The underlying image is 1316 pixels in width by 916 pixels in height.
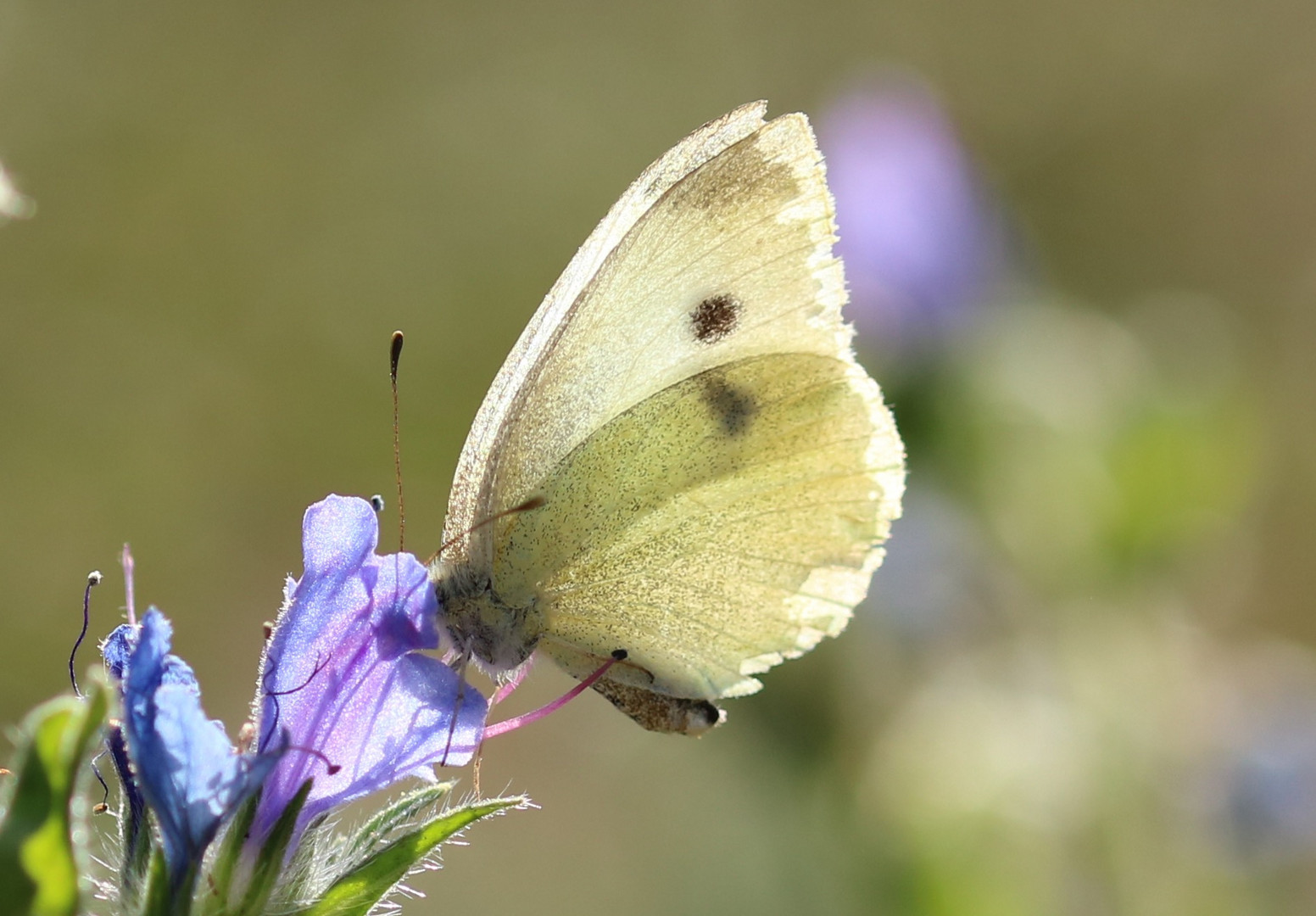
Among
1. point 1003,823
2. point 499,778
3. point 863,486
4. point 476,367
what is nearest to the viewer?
point 863,486

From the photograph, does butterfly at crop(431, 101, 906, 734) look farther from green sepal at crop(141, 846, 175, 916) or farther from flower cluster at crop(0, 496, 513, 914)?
green sepal at crop(141, 846, 175, 916)

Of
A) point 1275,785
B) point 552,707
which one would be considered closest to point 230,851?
point 552,707

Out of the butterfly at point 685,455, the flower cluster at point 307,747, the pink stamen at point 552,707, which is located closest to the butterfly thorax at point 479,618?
the butterfly at point 685,455

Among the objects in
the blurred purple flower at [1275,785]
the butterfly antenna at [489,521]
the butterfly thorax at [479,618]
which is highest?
the blurred purple flower at [1275,785]

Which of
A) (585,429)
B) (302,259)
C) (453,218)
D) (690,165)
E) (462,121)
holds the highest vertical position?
(462,121)

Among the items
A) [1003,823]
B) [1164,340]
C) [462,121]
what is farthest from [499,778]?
[462,121]

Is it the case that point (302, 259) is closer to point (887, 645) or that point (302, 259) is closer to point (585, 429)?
point (887, 645)

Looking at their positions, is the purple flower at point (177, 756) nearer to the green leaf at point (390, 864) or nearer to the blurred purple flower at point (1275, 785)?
the green leaf at point (390, 864)
